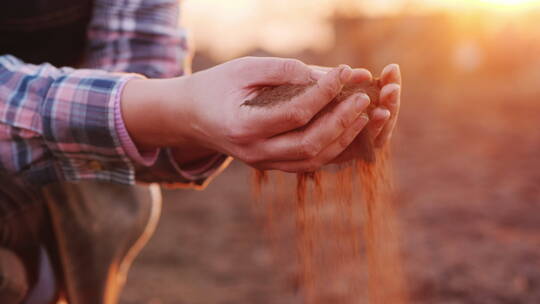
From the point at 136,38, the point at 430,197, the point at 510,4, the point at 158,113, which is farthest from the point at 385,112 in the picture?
the point at 510,4

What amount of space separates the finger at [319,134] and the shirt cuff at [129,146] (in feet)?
1.20

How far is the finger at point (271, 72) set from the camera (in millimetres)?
1093

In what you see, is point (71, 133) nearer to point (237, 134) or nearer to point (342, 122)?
point (237, 134)

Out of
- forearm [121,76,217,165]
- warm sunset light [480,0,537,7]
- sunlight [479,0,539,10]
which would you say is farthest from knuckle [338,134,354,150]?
warm sunset light [480,0,537,7]

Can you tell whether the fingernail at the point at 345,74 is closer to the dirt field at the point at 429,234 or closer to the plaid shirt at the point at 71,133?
the plaid shirt at the point at 71,133

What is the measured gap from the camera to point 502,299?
2.90 metres

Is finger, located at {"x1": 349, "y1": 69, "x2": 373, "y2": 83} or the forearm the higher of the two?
finger, located at {"x1": 349, "y1": 69, "x2": 373, "y2": 83}

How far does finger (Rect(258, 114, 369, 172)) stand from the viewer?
3.58ft

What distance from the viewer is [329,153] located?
1.11 m

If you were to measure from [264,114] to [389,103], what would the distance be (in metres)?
0.31

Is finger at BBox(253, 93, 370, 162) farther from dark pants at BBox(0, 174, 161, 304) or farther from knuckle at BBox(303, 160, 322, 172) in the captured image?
dark pants at BBox(0, 174, 161, 304)

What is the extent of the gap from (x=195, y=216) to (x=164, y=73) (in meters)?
3.79

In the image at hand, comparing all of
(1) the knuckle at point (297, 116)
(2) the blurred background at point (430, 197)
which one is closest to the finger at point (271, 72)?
(1) the knuckle at point (297, 116)

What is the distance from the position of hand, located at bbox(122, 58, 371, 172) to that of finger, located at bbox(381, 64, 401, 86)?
0.05 m
